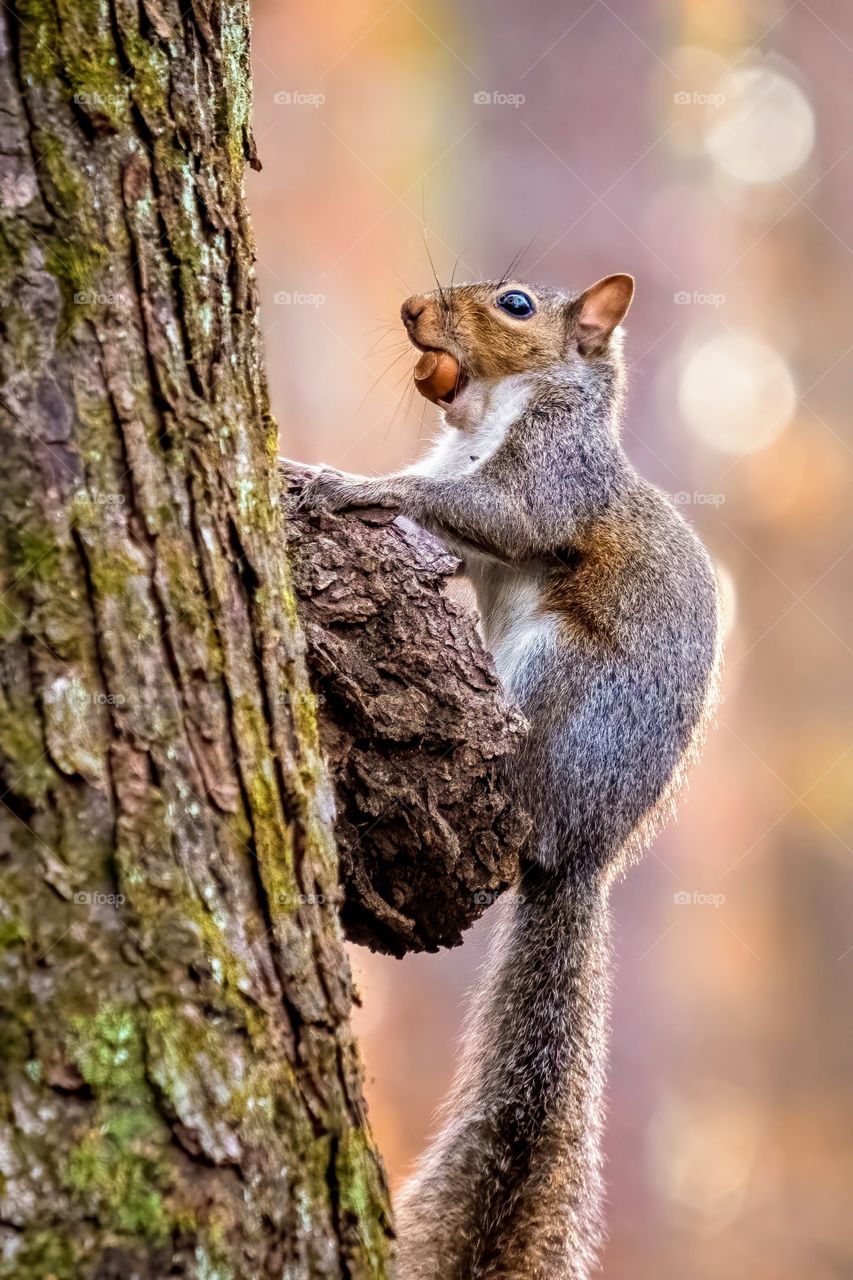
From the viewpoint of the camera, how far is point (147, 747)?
1.30m

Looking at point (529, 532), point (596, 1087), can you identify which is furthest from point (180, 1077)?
point (529, 532)

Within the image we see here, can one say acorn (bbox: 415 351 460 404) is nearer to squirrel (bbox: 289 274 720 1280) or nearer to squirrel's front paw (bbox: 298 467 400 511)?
squirrel (bbox: 289 274 720 1280)

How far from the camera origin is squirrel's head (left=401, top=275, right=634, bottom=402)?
3.41 metres

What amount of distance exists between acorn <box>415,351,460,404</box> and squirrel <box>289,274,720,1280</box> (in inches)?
1.0

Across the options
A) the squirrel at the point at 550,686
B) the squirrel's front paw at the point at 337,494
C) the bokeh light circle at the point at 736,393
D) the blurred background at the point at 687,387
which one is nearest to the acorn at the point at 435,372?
the squirrel at the point at 550,686

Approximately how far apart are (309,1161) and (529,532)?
6.80 ft

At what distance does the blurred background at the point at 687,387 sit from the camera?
6.71m

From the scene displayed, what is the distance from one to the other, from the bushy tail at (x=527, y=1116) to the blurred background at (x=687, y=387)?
3752 mm

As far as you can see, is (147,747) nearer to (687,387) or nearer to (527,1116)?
(527,1116)

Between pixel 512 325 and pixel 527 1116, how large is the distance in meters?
2.19

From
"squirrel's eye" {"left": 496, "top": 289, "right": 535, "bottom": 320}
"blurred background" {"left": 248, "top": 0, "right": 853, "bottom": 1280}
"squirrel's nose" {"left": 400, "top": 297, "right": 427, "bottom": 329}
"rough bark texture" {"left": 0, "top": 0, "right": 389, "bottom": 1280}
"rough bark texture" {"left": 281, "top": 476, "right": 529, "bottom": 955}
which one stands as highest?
"rough bark texture" {"left": 0, "top": 0, "right": 389, "bottom": 1280}

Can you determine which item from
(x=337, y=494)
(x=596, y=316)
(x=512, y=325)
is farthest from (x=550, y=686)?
(x=596, y=316)

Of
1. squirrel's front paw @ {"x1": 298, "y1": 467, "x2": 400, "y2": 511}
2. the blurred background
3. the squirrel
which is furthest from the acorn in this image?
the blurred background

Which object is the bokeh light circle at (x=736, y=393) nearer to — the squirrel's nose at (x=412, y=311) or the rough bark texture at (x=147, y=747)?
the squirrel's nose at (x=412, y=311)
